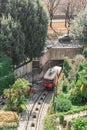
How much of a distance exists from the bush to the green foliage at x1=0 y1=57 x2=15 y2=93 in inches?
416

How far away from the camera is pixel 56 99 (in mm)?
41938

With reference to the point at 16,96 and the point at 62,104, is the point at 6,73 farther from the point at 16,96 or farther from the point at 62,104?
the point at 62,104

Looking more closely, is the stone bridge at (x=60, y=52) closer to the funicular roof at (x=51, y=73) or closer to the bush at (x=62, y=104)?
the funicular roof at (x=51, y=73)

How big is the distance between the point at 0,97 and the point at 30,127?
849 centimetres

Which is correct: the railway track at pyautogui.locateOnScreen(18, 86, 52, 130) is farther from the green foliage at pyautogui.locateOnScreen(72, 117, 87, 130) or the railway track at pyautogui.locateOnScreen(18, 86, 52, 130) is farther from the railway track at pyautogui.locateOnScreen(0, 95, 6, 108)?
the green foliage at pyautogui.locateOnScreen(72, 117, 87, 130)

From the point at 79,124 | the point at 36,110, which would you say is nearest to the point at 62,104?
the point at 36,110

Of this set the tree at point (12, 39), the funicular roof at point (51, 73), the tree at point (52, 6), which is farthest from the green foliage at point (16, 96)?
the tree at point (52, 6)

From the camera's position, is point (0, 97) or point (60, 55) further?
point (60, 55)

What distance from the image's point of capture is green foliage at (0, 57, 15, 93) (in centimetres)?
5022

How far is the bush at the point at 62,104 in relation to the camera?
133 ft

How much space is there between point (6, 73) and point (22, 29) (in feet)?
23.4

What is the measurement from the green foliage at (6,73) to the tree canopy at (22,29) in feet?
7.04

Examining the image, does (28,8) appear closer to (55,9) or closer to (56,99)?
(56,99)

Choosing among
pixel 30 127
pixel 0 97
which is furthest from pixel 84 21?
pixel 30 127
